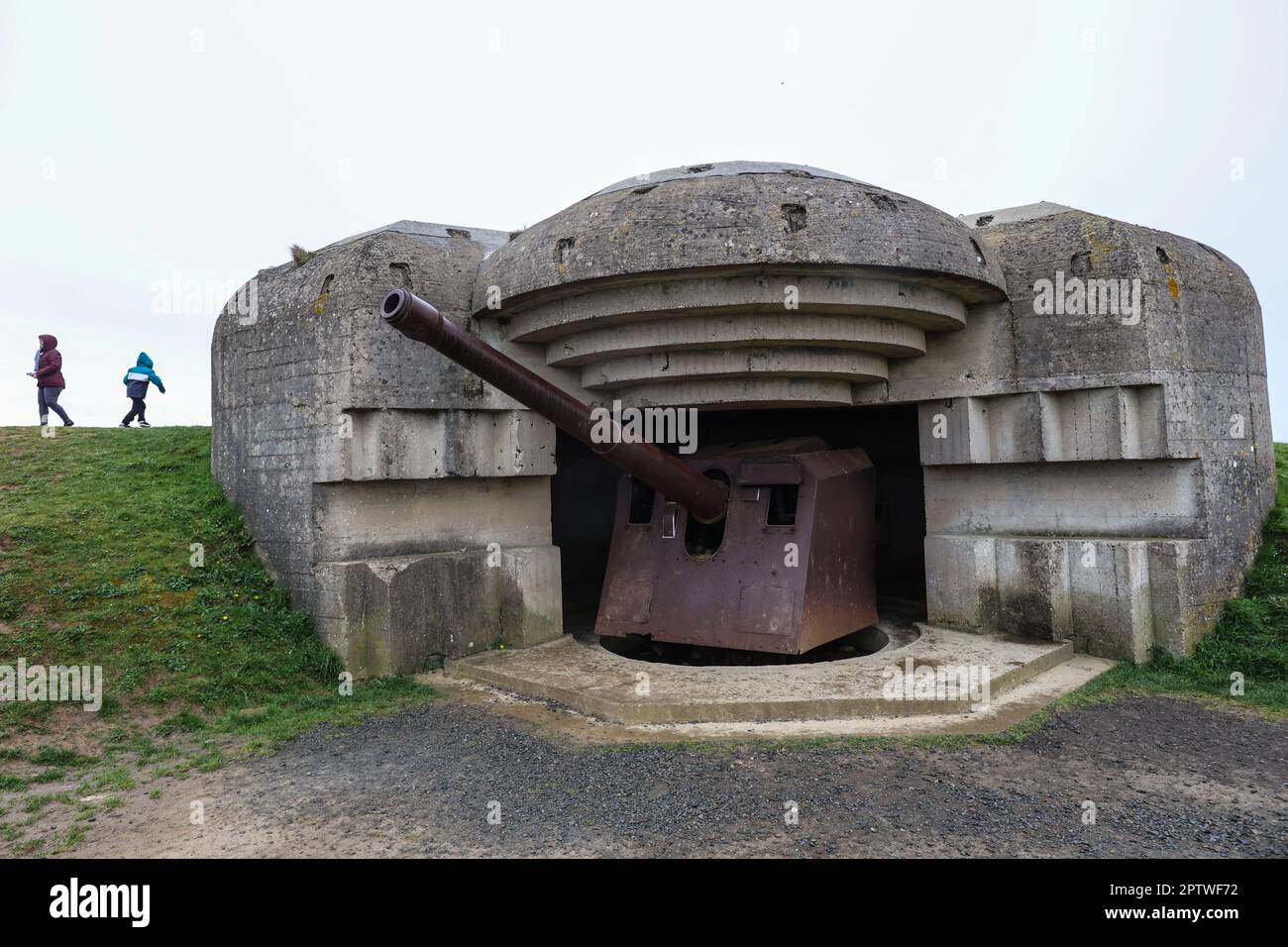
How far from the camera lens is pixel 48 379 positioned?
10.7m

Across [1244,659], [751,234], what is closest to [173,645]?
[751,234]

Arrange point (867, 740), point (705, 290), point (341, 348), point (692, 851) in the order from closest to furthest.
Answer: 1. point (692, 851)
2. point (867, 740)
3. point (705, 290)
4. point (341, 348)

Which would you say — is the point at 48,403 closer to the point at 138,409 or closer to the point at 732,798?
the point at 138,409

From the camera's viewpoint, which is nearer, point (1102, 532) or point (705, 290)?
point (705, 290)

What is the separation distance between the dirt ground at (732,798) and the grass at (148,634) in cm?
65

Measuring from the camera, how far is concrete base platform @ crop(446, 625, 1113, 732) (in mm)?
5312

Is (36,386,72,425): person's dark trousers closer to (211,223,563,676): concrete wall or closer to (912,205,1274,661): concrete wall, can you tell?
(211,223,563,676): concrete wall

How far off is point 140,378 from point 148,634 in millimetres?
6803

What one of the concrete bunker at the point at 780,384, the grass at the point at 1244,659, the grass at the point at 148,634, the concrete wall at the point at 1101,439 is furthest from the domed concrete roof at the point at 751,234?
the grass at the point at 148,634

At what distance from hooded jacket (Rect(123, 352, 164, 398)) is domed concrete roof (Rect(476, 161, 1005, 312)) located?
7.53 m

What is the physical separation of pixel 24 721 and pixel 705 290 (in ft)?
17.6

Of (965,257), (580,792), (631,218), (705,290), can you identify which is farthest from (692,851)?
(965,257)

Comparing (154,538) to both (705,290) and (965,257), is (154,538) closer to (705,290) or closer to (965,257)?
(705,290)

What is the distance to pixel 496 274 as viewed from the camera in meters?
7.04
